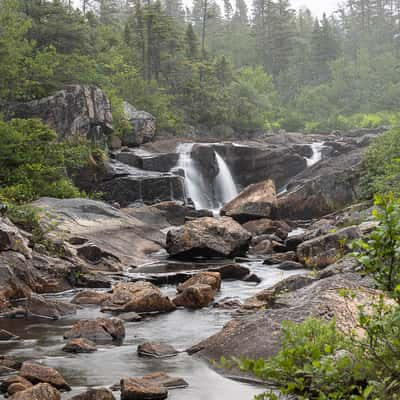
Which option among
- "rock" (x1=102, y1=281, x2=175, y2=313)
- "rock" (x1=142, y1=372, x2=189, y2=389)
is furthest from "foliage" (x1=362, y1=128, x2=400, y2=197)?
"rock" (x1=142, y1=372, x2=189, y2=389)

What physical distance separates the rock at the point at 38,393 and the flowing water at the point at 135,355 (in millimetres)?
408

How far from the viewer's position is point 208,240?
56.3ft

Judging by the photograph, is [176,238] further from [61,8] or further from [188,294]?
[61,8]

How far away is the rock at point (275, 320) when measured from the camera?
745 centimetres

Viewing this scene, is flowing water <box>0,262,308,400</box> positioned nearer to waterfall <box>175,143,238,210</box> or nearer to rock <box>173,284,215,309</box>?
rock <box>173,284,215,309</box>

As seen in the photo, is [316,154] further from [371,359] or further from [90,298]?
[371,359]

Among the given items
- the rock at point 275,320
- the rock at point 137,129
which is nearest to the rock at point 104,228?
the rock at point 275,320

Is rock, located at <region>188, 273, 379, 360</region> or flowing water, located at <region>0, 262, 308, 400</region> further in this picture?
rock, located at <region>188, 273, 379, 360</region>

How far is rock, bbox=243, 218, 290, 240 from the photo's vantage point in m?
20.8

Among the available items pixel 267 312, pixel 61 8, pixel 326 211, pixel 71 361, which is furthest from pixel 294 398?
pixel 61 8

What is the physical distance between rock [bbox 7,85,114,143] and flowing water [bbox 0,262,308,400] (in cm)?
1735

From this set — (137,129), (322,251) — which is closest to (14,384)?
(322,251)

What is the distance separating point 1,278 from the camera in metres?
11.7

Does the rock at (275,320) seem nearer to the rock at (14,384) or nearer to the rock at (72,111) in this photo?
the rock at (14,384)
